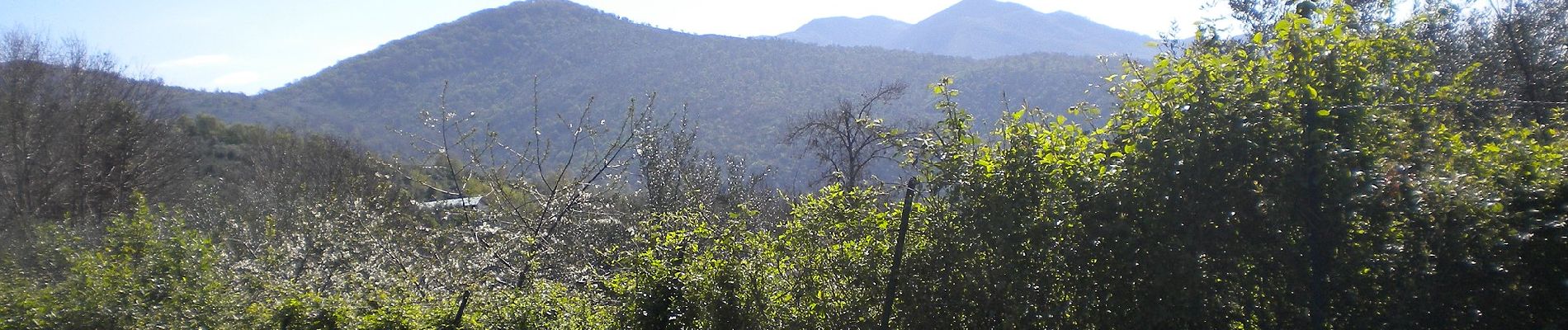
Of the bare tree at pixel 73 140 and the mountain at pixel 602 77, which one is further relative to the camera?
the mountain at pixel 602 77

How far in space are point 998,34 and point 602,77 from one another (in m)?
48.0

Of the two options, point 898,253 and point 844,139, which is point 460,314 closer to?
point 898,253

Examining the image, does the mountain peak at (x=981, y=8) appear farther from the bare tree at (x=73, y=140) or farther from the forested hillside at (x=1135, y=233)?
the forested hillside at (x=1135, y=233)

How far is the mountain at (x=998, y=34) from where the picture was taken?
89250 mm

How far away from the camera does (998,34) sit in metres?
97.2

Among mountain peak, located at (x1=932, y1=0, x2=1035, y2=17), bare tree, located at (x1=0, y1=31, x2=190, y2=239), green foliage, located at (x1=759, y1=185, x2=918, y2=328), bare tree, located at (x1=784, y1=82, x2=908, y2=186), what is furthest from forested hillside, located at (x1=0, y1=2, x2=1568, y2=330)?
mountain peak, located at (x1=932, y1=0, x2=1035, y2=17)

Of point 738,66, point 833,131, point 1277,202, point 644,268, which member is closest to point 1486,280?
point 1277,202

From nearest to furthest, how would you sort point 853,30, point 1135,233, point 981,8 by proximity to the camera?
point 1135,233 → point 981,8 → point 853,30

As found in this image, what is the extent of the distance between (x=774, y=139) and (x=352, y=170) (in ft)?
74.5

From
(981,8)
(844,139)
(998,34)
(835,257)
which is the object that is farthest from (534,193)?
(981,8)

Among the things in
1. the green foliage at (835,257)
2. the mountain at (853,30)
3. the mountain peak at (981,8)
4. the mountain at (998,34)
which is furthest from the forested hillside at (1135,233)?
the mountain at (853,30)

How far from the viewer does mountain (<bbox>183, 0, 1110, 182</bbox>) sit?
47.3 metres

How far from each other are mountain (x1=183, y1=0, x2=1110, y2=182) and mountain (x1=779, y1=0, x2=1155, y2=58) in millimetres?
16227

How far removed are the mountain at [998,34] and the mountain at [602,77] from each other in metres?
16.2
